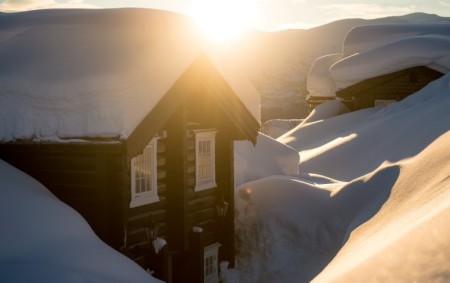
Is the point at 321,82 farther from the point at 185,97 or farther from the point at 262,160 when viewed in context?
the point at 185,97

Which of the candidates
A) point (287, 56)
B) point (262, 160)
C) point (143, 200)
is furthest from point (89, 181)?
point (287, 56)

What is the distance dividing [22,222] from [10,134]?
193 cm

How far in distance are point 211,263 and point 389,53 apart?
70.9 feet

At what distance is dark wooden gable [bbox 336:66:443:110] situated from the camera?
28.3 metres

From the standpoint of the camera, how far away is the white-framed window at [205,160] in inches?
443

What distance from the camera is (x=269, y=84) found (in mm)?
100438

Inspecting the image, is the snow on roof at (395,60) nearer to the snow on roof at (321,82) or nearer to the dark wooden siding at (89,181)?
the snow on roof at (321,82)

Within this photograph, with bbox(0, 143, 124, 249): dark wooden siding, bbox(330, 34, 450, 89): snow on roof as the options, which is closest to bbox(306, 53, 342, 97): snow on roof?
bbox(330, 34, 450, 89): snow on roof

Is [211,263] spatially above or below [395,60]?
below

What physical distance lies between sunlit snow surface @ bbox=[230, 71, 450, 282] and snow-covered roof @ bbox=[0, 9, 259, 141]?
3357 millimetres

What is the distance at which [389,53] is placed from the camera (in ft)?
96.9

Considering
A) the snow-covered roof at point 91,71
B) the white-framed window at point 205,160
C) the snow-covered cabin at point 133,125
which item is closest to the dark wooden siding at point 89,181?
the snow-covered cabin at point 133,125

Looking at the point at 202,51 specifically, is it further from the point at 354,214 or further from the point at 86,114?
the point at 354,214

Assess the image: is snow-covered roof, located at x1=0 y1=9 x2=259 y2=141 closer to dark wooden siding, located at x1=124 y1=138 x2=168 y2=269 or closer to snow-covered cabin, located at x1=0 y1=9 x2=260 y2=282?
snow-covered cabin, located at x1=0 y1=9 x2=260 y2=282
